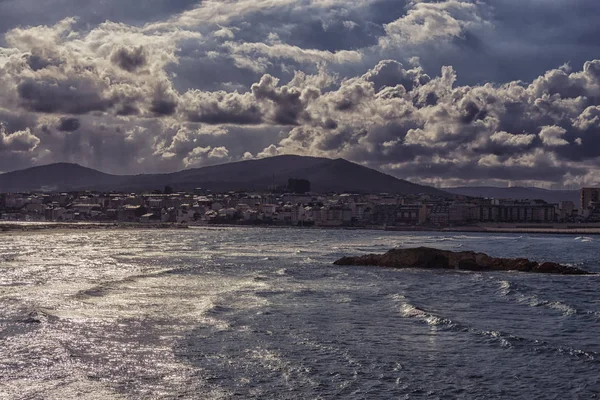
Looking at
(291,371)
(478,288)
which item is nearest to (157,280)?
(478,288)

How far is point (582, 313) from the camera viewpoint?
32.8m

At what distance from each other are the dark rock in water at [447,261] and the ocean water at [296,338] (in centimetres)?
854

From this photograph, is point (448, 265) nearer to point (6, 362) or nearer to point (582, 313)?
point (582, 313)

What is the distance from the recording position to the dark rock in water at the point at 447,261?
2216 inches

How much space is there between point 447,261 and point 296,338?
3485 centimetres

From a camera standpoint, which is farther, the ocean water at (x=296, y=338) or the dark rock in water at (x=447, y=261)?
the dark rock in water at (x=447, y=261)

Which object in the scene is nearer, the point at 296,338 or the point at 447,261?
the point at 296,338

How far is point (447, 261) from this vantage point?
58938mm

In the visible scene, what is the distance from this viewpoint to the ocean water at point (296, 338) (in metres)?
19.8

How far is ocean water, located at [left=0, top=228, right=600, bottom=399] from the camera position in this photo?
19.8m

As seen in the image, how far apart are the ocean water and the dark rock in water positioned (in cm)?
854

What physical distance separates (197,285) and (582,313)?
2062 cm

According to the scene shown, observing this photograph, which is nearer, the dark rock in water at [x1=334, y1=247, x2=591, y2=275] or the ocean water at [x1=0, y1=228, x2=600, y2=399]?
the ocean water at [x1=0, y1=228, x2=600, y2=399]

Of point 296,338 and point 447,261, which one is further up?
point 447,261
